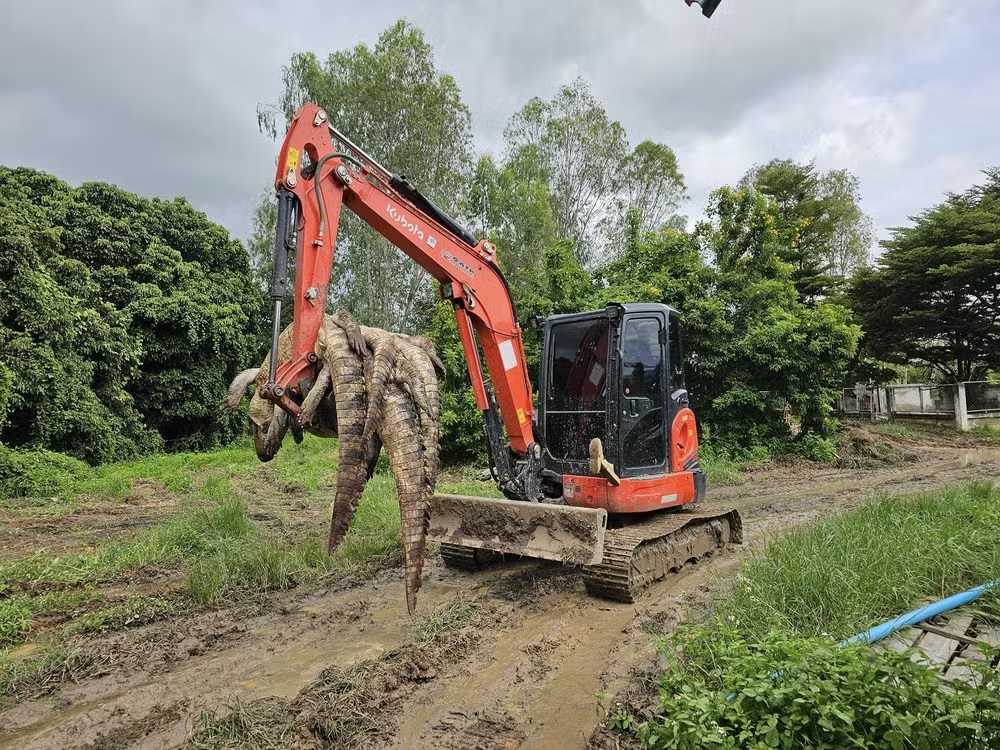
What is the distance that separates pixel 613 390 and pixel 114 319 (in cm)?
1395

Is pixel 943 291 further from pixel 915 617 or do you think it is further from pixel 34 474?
pixel 34 474

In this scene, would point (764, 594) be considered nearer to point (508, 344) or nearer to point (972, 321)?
point (508, 344)

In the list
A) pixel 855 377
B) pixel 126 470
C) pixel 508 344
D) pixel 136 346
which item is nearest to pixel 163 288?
pixel 136 346

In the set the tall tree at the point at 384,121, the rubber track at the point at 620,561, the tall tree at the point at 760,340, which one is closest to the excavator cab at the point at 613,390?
the rubber track at the point at 620,561

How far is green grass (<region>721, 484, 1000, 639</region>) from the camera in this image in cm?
388

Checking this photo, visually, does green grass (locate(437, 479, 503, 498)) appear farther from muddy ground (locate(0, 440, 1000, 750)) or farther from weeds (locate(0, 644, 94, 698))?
weeds (locate(0, 644, 94, 698))

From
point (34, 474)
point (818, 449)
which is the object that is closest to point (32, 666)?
point (34, 474)

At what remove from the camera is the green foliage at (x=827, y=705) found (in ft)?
7.22

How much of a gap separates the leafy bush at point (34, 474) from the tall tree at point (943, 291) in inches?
913

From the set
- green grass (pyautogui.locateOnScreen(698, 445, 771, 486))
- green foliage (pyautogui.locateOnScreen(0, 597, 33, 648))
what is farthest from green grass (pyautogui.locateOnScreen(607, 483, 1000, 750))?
green grass (pyautogui.locateOnScreen(698, 445, 771, 486))

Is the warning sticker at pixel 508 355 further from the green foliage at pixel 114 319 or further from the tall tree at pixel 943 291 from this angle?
the tall tree at pixel 943 291

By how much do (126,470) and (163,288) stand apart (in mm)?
5954

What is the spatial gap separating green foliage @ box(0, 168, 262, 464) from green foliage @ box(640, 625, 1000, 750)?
11748 millimetres

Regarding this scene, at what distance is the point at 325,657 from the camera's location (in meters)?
4.08
